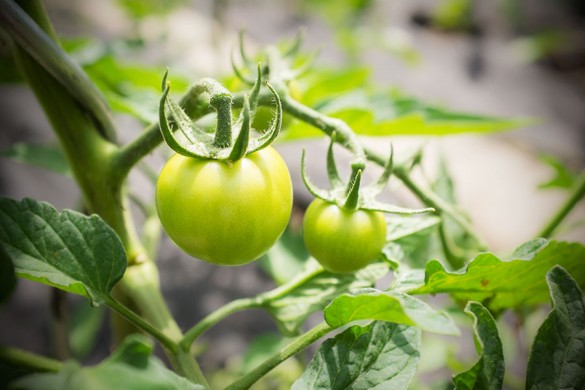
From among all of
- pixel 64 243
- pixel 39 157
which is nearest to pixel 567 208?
pixel 64 243

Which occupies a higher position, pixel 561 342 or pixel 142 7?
pixel 142 7

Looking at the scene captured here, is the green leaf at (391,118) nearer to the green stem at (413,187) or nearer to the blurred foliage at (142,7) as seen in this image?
the green stem at (413,187)

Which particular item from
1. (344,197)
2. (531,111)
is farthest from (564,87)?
(344,197)

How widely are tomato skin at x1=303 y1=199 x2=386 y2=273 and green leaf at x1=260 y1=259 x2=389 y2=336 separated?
5 centimetres

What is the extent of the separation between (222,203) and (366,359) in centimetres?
16

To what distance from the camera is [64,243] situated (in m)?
0.36

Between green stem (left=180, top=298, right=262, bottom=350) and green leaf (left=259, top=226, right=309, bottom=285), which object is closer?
green stem (left=180, top=298, right=262, bottom=350)

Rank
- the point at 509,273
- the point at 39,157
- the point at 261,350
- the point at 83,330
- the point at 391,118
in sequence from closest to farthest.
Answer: the point at 509,273, the point at 391,118, the point at 39,157, the point at 261,350, the point at 83,330

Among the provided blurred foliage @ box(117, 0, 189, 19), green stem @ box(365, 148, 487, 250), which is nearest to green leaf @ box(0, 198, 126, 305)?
green stem @ box(365, 148, 487, 250)

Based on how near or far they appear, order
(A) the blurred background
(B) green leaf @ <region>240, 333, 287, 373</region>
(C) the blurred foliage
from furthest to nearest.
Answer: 1. (C) the blurred foliage
2. (A) the blurred background
3. (B) green leaf @ <region>240, 333, 287, 373</region>

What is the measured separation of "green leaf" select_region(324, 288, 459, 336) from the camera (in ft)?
0.93

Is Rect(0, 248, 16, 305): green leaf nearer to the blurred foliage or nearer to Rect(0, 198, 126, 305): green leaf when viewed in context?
Rect(0, 198, 126, 305): green leaf

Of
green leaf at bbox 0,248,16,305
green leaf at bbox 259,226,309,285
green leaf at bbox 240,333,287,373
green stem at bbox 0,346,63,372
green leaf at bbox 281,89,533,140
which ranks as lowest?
green leaf at bbox 240,333,287,373

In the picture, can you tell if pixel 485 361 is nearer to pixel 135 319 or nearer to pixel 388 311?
pixel 388 311
